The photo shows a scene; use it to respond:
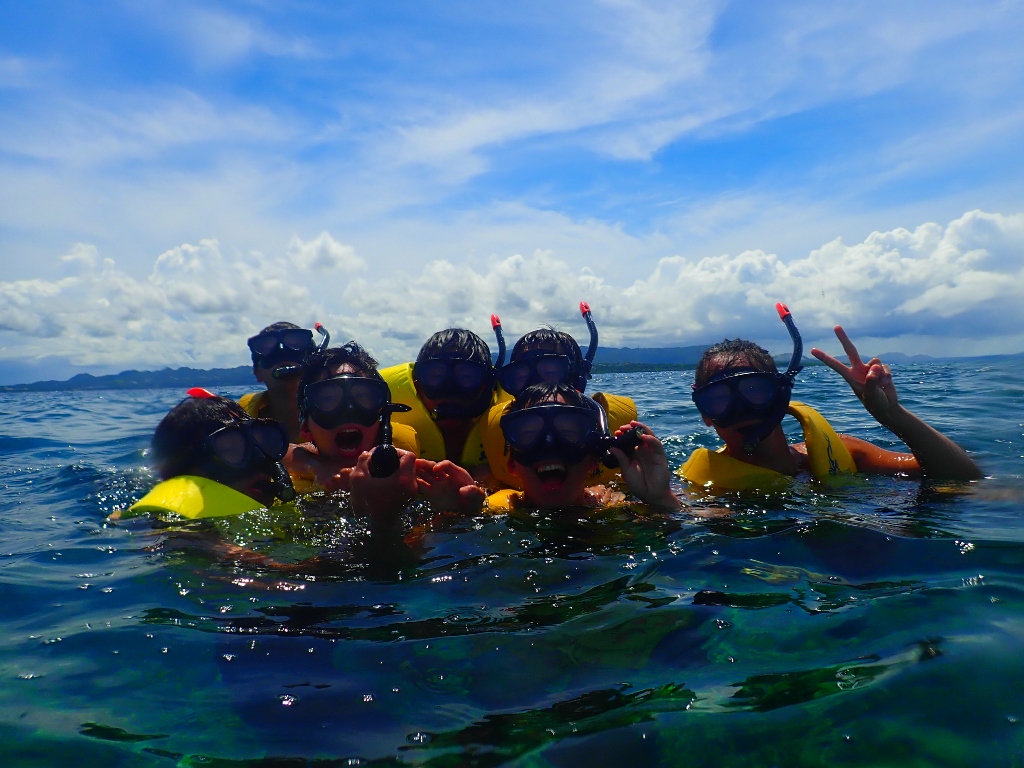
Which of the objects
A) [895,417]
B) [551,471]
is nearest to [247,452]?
[551,471]

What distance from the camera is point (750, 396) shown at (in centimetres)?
463

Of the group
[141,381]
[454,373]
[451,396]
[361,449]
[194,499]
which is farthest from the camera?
[141,381]

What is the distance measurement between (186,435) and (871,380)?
4342mm

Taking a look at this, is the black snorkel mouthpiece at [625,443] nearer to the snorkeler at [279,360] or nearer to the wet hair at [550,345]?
the wet hair at [550,345]

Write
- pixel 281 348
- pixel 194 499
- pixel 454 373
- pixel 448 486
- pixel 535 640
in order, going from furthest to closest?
1. pixel 281 348
2. pixel 454 373
3. pixel 448 486
4. pixel 194 499
5. pixel 535 640

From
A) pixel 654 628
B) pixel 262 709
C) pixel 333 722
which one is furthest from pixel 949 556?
pixel 262 709

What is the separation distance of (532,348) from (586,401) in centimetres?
175

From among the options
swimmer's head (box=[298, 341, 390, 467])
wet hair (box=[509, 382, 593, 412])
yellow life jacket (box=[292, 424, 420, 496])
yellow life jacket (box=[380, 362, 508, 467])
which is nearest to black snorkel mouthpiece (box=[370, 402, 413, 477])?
wet hair (box=[509, 382, 593, 412])

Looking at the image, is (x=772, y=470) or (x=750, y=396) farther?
(x=772, y=470)

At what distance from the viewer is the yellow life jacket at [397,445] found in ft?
16.7

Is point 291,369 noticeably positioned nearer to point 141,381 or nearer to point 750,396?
point 750,396

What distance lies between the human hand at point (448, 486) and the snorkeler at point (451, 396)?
1817mm

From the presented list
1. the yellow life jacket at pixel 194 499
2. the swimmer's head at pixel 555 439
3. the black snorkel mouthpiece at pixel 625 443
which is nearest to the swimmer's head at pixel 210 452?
the yellow life jacket at pixel 194 499

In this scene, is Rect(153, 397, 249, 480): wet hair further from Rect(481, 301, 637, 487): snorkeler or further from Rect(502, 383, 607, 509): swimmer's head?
Rect(481, 301, 637, 487): snorkeler
